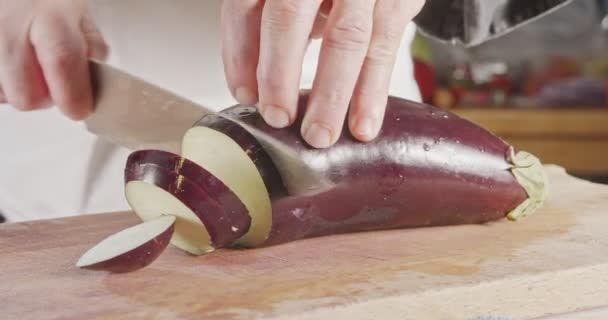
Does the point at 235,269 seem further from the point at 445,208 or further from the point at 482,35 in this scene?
the point at 482,35

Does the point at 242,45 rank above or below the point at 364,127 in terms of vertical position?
above

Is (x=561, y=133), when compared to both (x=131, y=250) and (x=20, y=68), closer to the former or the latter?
(x=20, y=68)

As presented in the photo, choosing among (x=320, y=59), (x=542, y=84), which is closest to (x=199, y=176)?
(x=320, y=59)

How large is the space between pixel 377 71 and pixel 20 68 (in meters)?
0.64

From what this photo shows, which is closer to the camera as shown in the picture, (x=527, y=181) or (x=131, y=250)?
(x=131, y=250)

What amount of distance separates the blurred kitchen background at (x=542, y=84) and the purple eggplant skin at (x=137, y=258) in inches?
109

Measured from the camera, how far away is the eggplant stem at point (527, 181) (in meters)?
1.44

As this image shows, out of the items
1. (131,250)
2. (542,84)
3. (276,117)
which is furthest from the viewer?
(542,84)

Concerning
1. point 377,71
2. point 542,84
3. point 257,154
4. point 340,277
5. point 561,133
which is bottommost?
point 561,133

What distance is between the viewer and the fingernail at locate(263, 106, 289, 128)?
1212mm

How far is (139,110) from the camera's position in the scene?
1.44 metres

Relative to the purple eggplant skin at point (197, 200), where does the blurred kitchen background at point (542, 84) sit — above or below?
below

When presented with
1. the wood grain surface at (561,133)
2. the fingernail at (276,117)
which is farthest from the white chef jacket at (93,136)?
the wood grain surface at (561,133)

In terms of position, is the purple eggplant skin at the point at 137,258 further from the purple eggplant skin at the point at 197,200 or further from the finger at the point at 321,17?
the finger at the point at 321,17
